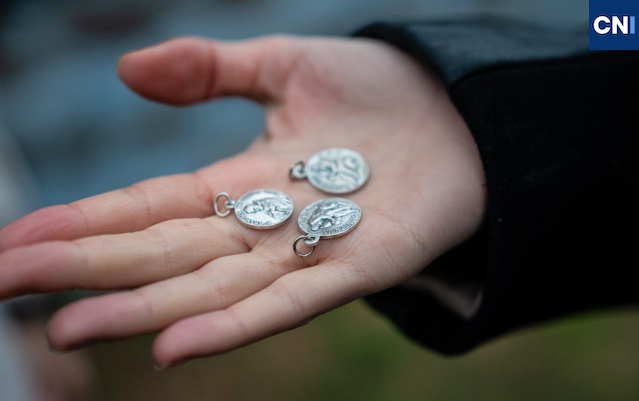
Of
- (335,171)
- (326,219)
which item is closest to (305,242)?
(326,219)

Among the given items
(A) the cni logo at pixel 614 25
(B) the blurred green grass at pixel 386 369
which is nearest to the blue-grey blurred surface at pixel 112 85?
(B) the blurred green grass at pixel 386 369

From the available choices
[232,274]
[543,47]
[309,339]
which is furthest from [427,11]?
[232,274]

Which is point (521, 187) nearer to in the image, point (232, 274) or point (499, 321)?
point (499, 321)

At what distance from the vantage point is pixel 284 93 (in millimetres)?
3256

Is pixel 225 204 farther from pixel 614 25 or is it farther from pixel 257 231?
pixel 614 25

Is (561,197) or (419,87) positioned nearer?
(561,197)

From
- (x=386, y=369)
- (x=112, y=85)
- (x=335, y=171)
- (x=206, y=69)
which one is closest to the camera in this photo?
(x=335, y=171)

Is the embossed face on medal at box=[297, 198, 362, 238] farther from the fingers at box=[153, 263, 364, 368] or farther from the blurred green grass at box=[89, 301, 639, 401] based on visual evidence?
the blurred green grass at box=[89, 301, 639, 401]

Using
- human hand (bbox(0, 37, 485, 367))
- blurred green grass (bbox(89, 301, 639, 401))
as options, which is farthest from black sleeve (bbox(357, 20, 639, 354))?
blurred green grass (bbox(89, 301, 639, 401))

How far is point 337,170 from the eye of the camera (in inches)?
112

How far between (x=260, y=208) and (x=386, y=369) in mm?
2245

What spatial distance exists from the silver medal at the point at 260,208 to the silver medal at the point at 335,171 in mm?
215

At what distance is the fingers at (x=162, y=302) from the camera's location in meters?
1.83

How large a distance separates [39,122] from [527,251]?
3622 mm
